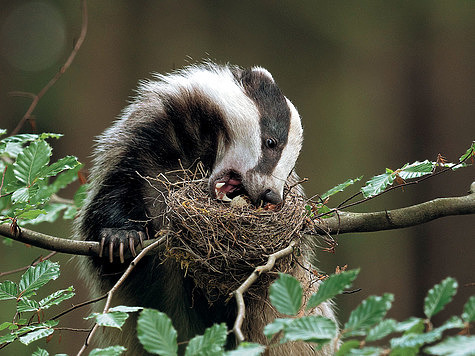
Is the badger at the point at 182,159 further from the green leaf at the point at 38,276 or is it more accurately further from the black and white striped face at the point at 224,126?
the green leaf at the point at 38,276

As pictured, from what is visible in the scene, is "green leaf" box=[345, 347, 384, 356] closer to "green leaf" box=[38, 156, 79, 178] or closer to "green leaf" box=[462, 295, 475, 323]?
"green leaf" box=[462, 295, 475, 323]

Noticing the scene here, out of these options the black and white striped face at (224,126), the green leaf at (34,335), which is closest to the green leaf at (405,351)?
the green leaf at (34,335)

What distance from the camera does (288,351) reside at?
2127 mm

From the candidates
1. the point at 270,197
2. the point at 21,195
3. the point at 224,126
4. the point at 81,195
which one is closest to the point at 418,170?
the point at 270,197

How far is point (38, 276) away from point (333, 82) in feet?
10.6

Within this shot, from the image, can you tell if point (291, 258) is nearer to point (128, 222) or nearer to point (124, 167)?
point (128, 222)

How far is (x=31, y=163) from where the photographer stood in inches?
56.5

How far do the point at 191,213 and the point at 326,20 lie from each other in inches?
120

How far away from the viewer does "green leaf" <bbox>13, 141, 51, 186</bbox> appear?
1429mm

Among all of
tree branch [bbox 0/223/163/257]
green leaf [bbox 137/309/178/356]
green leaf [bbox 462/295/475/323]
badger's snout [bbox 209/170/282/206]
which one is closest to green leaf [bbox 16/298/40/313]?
tree branch [bbox 0/223/163/257]

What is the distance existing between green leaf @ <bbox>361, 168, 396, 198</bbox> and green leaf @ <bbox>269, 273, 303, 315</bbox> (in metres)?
0.71

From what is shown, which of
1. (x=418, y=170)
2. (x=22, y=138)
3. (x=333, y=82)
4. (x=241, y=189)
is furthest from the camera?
(x=333, y=82)

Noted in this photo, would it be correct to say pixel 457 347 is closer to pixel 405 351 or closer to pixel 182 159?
pixel 405 351

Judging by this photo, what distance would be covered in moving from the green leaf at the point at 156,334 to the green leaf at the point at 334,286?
19 centimetres
